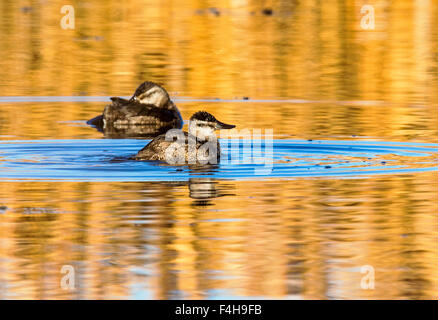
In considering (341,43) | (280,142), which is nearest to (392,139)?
(280,142)

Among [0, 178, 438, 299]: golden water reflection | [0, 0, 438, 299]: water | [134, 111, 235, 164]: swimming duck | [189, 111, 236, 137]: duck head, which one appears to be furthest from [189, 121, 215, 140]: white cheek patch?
[0, 178, 438, 299]: golden water reflection

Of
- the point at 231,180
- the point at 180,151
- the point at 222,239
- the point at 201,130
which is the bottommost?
the point at 222,239

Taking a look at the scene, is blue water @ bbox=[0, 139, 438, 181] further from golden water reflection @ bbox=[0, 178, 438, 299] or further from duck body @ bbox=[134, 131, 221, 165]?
golden water reflection @ bbox=[0, 178, 438, 299]

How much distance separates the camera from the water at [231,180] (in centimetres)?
862

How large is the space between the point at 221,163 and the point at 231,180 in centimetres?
145

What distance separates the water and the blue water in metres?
0.04

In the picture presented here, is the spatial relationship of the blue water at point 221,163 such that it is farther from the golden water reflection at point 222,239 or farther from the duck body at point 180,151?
the golden water reflection at point 222,239

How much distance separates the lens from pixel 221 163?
14438mm

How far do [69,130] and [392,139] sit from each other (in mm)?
4859

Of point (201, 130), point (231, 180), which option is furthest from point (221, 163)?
point (231, 180)

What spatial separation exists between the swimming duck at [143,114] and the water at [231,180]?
646 mm

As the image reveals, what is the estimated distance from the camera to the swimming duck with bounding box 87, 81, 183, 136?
1910 centimetres

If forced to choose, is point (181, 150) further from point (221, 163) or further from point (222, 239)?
point (222, 239)
